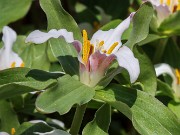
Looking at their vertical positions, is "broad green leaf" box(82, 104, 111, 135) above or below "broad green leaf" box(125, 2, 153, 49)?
below

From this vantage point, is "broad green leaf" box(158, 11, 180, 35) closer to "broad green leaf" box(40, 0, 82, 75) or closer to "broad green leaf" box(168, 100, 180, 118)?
"broad green leaf" box(168, 100, 180, 118)

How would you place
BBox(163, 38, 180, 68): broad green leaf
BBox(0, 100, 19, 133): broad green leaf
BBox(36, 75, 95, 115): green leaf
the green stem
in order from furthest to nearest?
1. BBox(163, 38, 180, 68): broad green leaf
2. BBox(0, 100, 19, 133): broad green leaf
3. the green stem
4. BBox(36, 75, 95, 115): green leaf

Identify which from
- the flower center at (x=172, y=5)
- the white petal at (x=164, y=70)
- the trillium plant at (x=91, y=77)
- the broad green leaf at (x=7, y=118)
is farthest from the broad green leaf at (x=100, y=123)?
the flower center at (x=172, y=5)

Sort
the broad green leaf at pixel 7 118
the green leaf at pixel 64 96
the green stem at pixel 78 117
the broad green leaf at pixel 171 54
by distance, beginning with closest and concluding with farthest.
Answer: the green leaf at pixel 64 96, the green stem at pixel 78 117, the broad green leaf at pixel 7 118, the broad green leaf at pixel 171 54

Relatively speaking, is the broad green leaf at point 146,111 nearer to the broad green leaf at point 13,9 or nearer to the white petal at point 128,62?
the white petal at point 128,62

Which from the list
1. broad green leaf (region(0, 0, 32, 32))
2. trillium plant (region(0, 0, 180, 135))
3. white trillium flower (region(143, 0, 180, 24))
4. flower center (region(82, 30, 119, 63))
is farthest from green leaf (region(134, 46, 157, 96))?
broad green leaf (region(0, 0, 32, 32))

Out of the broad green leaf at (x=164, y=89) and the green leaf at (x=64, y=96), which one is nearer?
the green leaf at (x=64, y=96)

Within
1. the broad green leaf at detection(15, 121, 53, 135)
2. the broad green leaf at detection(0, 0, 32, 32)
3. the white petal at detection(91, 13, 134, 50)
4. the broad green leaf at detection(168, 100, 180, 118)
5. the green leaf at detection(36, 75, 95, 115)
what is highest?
the white petal at detection(91, 13, 134, 50)
